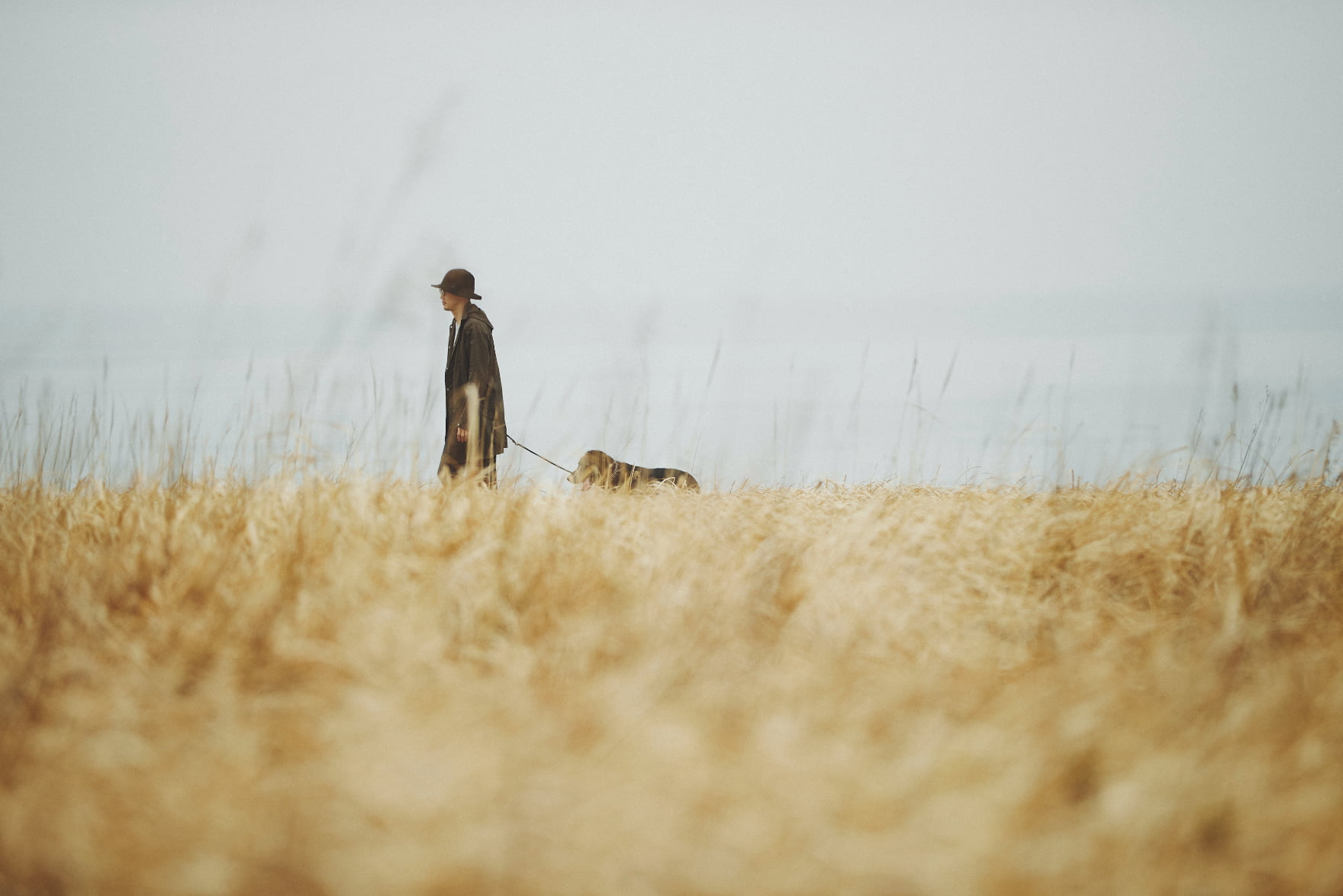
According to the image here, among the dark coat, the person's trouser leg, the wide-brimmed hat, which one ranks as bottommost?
the person's trouser leg

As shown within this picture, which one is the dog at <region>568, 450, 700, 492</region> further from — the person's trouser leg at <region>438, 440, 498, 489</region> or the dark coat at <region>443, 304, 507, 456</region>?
the dark coat at <region>443, 304, 507, 456</region>

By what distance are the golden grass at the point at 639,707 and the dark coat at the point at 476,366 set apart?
66.4 inches

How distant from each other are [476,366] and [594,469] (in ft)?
3.16

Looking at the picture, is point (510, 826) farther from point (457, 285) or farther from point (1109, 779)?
point (457, 285)

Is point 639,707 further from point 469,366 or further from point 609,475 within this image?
point 469,366

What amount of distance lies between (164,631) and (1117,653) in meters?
2.14

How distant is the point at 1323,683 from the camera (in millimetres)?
1554

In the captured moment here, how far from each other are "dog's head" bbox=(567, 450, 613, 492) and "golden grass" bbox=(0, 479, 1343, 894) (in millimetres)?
802

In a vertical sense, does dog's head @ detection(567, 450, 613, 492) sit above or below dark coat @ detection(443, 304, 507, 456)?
below

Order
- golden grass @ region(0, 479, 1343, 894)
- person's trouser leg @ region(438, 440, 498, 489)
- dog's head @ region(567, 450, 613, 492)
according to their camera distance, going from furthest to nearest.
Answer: dog's head @ region(567, 450, 613, 492)
person's trouser leg @ region(438, 440, 498, 489)
golden grass @ region(0, 479, 1343, 894)

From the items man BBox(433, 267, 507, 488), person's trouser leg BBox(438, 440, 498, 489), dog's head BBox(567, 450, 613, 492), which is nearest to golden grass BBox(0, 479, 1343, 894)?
person's trouser leg BBox(438, 440, 498, 489)

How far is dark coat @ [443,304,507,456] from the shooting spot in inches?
165

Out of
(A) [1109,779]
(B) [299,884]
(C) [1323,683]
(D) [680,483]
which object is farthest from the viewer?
(D) [680,483]

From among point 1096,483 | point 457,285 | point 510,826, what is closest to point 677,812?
point 510,826
